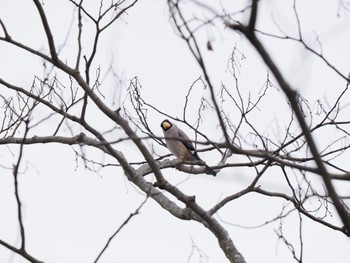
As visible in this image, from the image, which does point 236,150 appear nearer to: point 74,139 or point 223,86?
point 74,139

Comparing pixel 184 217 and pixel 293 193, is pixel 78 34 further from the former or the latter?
pixel 293 193

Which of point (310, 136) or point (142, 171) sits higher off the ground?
point (142, 171)

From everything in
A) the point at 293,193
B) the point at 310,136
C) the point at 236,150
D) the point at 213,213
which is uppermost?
the point at 293,193

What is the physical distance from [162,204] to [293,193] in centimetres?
100

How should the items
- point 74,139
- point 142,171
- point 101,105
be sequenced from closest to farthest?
point 101,105, point 74,139, point 142,171

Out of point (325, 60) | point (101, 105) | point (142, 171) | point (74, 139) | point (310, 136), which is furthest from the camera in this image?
point (142, 171)

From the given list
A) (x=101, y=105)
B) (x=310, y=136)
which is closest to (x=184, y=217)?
(x=101, y=105)

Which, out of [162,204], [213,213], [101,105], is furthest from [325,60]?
[162,204]

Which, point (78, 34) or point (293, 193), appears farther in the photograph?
point (293, 193)

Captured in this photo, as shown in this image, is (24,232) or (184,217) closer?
(24,232)

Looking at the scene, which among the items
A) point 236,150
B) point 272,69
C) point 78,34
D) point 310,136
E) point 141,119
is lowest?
point 310,136

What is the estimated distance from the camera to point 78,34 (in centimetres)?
394

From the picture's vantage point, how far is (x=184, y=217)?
437 cm

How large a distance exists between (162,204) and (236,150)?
2.27 metres
